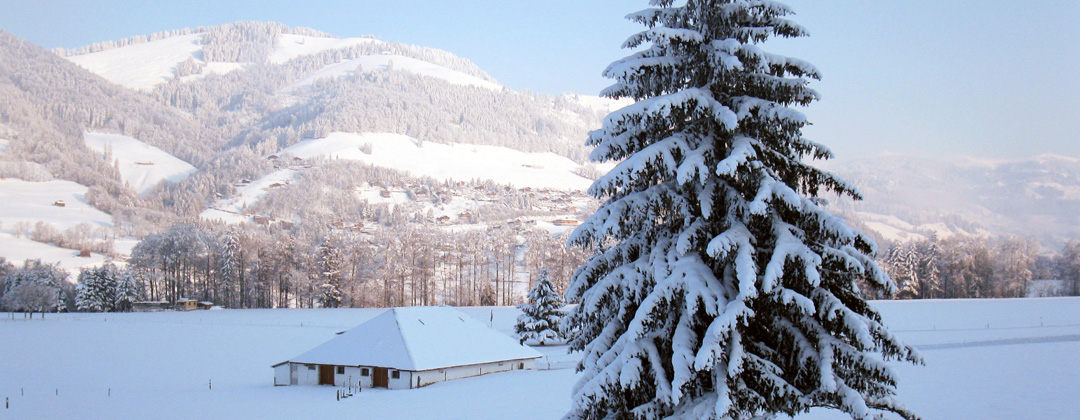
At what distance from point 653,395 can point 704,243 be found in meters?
2.19

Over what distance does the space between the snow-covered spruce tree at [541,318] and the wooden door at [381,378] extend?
14.8m

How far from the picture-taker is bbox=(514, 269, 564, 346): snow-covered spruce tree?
44.8 meters

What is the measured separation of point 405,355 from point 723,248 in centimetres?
2535

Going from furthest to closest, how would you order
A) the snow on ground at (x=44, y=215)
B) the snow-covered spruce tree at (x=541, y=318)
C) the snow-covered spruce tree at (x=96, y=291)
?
the snow on ground at (x=44, y=215) < the snow-covered spruce tree at (x=96, y=291) < the snow-covered spruce tree at (x=541, y=318)

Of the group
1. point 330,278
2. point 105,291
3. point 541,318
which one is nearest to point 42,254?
point 105,291

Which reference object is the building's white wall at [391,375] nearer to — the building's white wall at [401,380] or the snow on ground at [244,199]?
the building's white wall at [401,380]

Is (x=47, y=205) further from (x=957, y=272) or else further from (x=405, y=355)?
(x=957, y=272)

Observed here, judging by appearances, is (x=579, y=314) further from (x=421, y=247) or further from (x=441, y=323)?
(x=421, y=247)

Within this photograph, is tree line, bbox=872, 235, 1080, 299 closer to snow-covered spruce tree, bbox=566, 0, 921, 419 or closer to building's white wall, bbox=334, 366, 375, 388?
building's white wall, bbox=334, 366, 375, 388

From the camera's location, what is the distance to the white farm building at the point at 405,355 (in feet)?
102

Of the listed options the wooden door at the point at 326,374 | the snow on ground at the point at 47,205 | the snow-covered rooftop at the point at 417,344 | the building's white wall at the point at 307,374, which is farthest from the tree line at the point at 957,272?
the snow on ground at the point at 47,205

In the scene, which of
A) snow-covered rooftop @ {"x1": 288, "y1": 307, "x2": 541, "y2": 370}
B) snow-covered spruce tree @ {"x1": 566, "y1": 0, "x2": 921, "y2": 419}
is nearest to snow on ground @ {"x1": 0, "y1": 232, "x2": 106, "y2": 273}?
snow-covered rooftop @ {"x1": 288, "y1": 307, "x2": 541, "y2": 370}

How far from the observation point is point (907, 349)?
9070 millimetres

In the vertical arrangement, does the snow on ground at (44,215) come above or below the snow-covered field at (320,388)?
above
